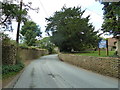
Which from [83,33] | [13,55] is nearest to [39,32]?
[83,33]

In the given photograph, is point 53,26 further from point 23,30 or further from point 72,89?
point 72,89

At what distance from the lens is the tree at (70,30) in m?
39.0

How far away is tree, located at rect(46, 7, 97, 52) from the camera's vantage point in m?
39.0

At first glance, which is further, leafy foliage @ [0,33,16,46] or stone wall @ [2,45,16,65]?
stone wall @ [2,45,16,65]

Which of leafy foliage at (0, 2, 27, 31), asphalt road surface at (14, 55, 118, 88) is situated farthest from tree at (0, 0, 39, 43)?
asphalt road surface at (14, 55, 118, 88)

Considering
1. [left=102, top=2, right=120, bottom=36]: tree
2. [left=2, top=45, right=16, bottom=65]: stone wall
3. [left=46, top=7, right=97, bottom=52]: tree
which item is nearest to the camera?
[left=102, top=2, right=120, bottom=36]: tree

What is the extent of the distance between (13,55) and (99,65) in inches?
344

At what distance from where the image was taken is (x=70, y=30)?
38625 millimetres

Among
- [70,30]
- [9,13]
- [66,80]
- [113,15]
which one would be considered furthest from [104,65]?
[70,30]

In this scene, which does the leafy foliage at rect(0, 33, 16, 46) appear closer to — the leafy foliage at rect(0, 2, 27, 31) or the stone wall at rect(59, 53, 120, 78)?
the leafy foliage at rect(0, 2, 27, 31)

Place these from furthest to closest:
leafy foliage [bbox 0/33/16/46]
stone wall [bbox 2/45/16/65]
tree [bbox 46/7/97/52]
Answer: tree [bbox 46/7/97/52] < stone wall [bbox 2/45/16/65] < leafy foliage [bbox 0/33/16/46]

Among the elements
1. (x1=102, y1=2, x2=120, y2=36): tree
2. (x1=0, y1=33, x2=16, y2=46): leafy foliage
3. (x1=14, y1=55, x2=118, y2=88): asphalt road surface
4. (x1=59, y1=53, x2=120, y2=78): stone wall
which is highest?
(x1=102, y1=2, x2=120, y2=36): tree

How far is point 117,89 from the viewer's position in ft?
24.7

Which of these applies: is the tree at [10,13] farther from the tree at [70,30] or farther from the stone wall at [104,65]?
the tree at [70,30]
